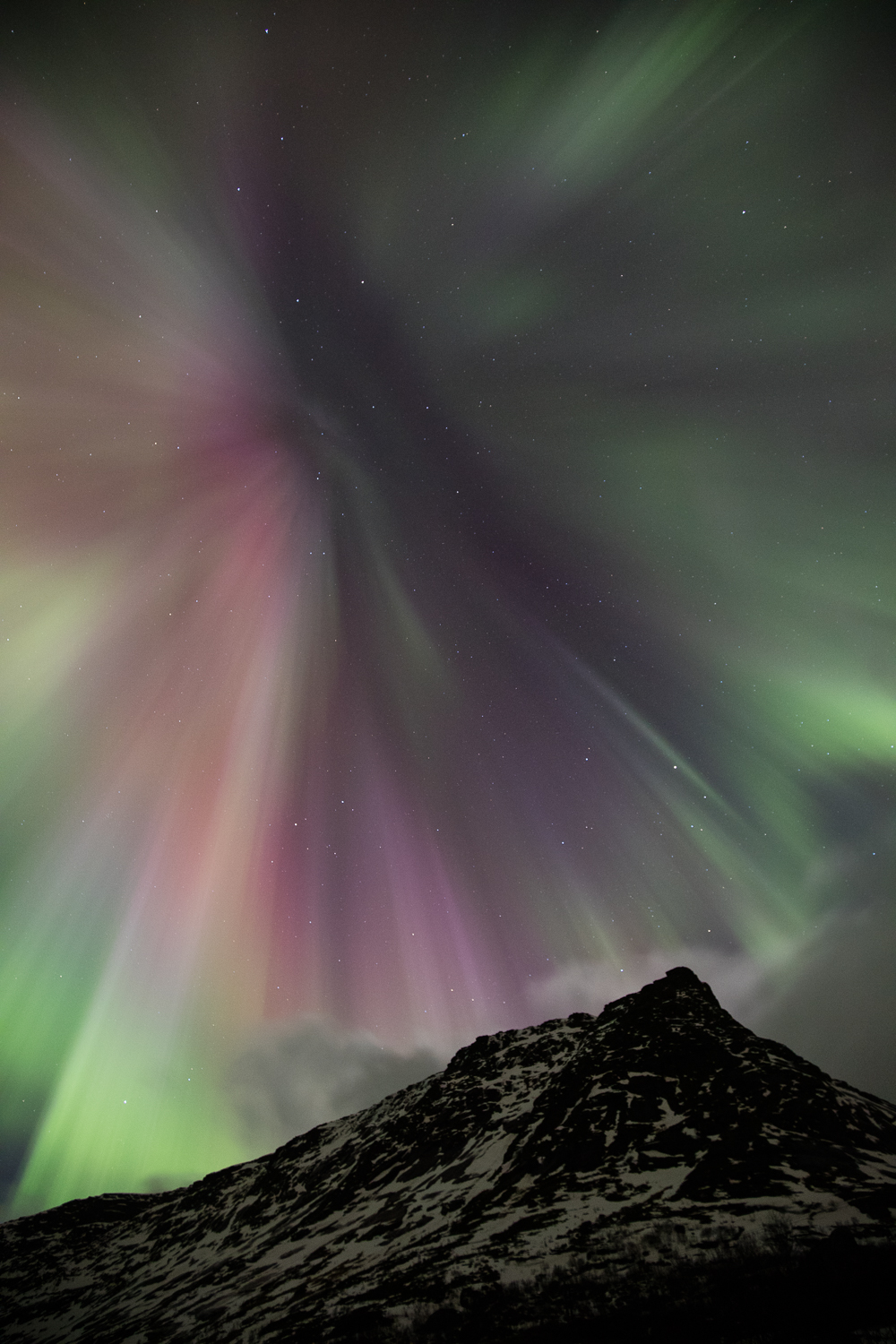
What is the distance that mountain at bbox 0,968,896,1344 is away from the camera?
116 feet

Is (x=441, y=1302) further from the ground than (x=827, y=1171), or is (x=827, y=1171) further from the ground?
(x=441, y=1302)

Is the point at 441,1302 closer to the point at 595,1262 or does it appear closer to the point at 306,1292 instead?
the point at 595,1262

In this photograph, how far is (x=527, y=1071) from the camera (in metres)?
108

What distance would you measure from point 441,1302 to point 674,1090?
46.7 meters

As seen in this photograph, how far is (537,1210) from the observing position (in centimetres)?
5744

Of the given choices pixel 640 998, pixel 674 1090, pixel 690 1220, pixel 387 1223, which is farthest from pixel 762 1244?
pixel 640 998

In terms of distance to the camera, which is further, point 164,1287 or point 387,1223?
point 164,1287

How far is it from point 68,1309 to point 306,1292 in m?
75.3

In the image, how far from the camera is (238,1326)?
171 ft

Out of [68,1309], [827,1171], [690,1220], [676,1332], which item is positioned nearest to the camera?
[676,1332]

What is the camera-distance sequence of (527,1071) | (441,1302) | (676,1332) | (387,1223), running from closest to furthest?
(676,1332) < (441,1302) < (387,1223) < (527,1071)

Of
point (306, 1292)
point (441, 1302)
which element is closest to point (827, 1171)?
point (441, 1302)

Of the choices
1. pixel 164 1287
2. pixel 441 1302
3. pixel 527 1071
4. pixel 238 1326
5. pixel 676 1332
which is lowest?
pixel 676 1332

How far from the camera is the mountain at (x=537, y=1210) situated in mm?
35344
